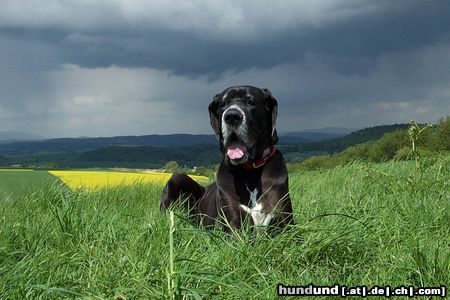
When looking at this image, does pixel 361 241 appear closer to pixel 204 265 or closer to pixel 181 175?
pixel 204 265

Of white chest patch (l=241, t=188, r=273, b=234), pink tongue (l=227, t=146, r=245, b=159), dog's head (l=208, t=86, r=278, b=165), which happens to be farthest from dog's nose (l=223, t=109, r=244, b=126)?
white chest patch (l=241, t=188, r=273, b=234)

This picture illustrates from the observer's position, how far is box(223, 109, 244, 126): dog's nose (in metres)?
4.85

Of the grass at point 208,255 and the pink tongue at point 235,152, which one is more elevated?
the pink tongue at point 235,152

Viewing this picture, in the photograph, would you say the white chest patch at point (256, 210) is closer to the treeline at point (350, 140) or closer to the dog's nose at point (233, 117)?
the dog's nose at point (233, 117)

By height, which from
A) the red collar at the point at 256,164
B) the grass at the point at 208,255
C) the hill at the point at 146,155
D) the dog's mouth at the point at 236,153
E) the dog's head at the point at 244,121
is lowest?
the hill at the point at 146,155

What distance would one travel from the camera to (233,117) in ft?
15.9

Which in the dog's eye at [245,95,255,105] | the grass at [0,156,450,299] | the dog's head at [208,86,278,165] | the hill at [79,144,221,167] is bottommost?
the hill at [79,144,221,167]

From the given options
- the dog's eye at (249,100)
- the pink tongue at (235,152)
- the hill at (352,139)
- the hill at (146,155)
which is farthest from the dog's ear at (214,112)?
the hill at (146,155)

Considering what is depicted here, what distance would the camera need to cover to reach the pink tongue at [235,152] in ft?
16.1

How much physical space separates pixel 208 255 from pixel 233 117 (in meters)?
1.63

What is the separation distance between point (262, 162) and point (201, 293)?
2.48 meters

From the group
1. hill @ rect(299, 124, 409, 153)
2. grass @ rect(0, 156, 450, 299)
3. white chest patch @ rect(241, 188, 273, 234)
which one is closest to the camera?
grass @ rect(0, 156, 450, 299)

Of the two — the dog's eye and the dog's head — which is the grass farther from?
the dog's eye

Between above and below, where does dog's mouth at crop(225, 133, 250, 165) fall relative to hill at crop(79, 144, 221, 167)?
above
